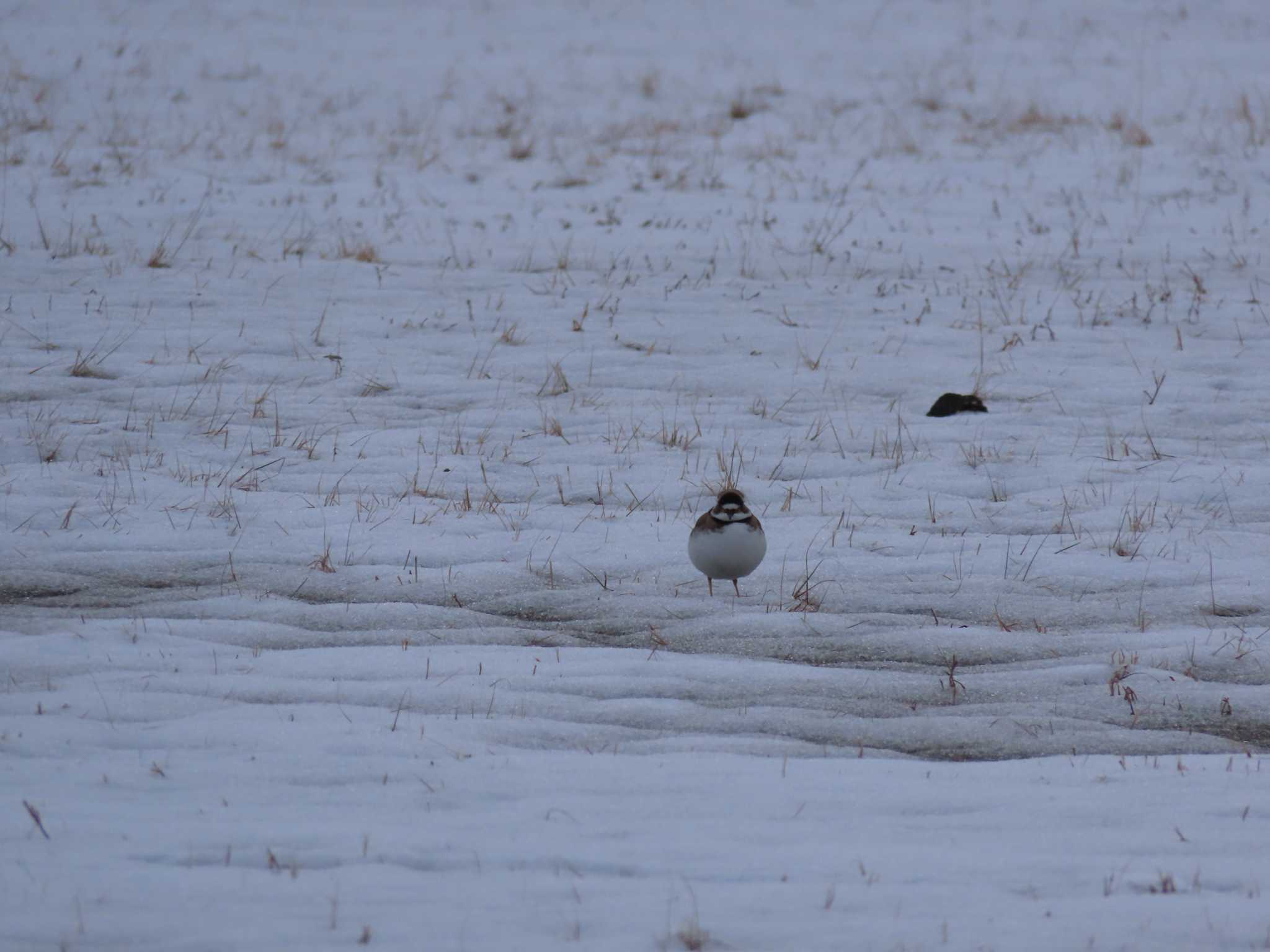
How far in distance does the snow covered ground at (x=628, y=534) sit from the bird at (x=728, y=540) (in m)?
0.22

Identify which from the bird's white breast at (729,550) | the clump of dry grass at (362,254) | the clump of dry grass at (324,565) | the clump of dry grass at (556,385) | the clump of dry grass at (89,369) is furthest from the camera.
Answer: the clump of dry grass at (362,254)

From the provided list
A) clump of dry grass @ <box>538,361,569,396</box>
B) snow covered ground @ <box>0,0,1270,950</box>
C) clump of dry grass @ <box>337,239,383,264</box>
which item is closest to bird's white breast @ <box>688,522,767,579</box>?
snow covered ground @ <box>0,0,1270,950</box>

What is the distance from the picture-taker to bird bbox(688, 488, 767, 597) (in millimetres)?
4820

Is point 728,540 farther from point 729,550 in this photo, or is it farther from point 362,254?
point 362,254

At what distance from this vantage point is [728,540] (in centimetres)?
483

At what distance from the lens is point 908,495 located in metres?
6.49

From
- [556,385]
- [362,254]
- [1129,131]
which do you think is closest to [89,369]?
[556,385]

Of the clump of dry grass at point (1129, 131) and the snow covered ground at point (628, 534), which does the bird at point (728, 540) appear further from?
the clump of dry grass at point (1129, 131)

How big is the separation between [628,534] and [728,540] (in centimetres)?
118

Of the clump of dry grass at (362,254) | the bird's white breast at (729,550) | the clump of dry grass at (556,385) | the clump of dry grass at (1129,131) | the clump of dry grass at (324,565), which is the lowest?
the bird's white breast at (729,550)

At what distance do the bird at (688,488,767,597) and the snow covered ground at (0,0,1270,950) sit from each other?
0.73 feet

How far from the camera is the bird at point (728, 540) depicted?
15.8 feet

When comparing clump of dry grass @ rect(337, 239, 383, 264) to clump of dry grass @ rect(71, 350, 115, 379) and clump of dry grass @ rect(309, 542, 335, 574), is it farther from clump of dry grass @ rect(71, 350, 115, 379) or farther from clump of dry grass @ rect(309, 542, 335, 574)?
clump of dry grass @ rect(309, 542, 335, 574)

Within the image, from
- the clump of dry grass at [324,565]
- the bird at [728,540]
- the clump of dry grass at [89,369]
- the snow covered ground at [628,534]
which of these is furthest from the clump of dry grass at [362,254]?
the bird at [728,540]
